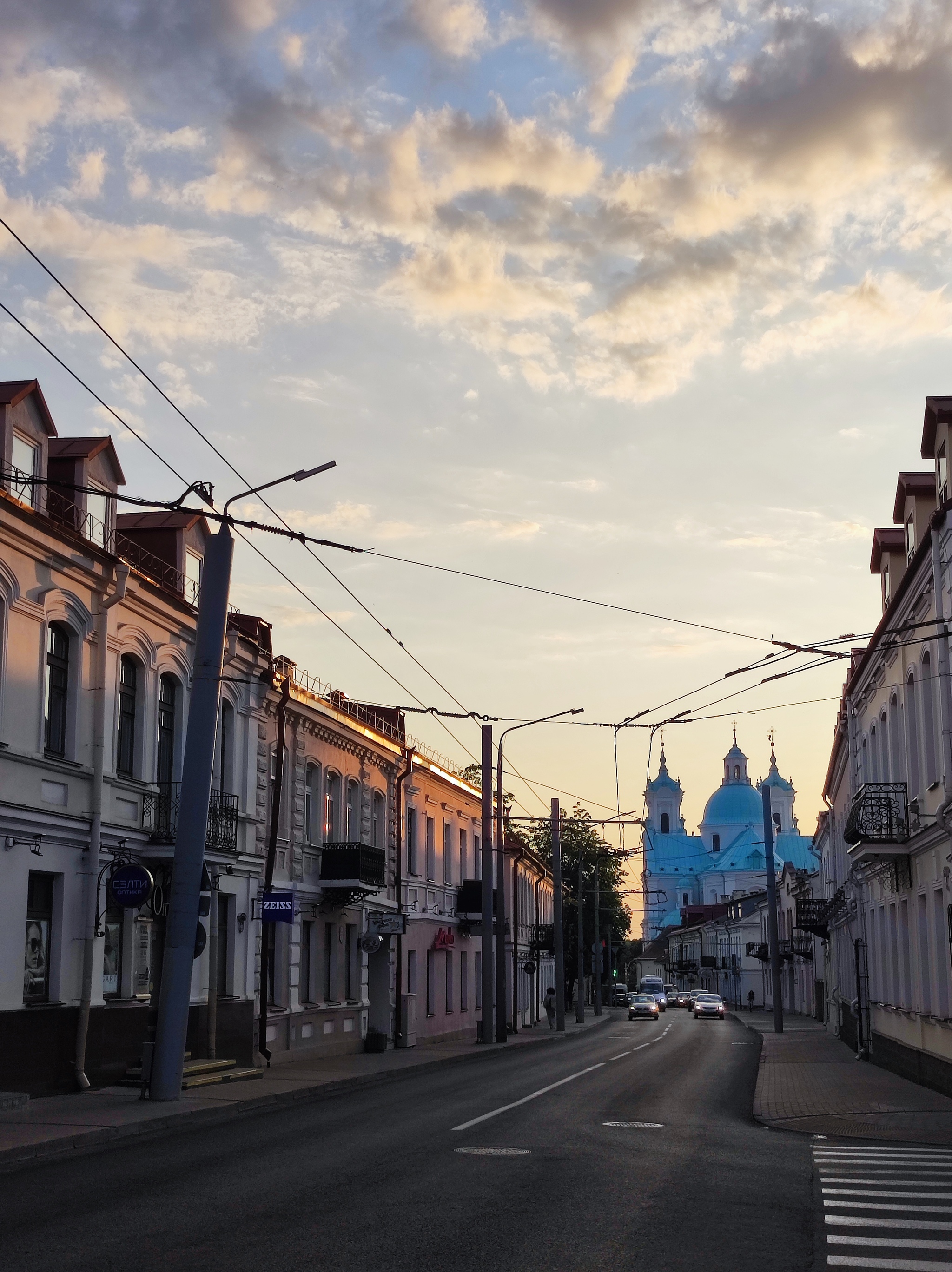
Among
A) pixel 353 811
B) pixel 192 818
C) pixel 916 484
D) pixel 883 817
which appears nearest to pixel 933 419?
pixel 916 484

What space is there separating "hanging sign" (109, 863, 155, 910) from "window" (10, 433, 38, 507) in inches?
215

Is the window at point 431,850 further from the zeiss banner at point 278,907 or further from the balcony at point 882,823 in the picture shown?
the balcony at point 882,823

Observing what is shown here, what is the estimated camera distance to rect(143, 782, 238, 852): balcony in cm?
2245

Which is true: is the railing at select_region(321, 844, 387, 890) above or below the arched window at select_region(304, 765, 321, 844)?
below

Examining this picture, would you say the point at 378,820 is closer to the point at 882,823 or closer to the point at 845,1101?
the point at 882,823

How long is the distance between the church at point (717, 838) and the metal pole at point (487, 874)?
342 ft

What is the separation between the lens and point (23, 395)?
18.9m

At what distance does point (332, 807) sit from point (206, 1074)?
11.2 meters

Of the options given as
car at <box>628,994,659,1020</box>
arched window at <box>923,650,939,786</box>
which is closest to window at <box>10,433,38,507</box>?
arched window at <box>923,650,939,786</box>

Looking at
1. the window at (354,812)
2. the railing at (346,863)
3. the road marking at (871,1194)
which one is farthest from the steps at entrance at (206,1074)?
the road marking at (871,1194)

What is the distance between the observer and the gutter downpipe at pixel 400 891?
3625 cm

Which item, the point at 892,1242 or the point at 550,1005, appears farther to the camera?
the point at 550,1005

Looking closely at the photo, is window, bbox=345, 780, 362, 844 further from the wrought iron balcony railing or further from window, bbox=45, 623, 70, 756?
window, bbox=45, 623, 70, 756

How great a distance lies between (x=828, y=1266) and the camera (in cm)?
838
